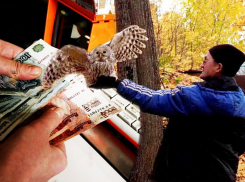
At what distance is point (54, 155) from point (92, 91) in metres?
0.43

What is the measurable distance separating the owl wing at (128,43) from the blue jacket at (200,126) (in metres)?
A: 0.16

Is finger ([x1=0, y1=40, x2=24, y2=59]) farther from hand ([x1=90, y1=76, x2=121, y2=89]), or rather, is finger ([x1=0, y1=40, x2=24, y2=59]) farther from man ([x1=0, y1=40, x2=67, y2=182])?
hand ([x1=90, y1=76, x2=121, y2=89])

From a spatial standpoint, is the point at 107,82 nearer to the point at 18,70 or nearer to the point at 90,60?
the point at 90,60

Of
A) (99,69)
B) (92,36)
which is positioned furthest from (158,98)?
(92,36)

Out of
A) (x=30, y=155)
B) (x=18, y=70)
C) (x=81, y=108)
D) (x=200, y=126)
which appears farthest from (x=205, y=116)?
(x=18, y=70)

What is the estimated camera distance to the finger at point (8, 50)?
0.98 metres

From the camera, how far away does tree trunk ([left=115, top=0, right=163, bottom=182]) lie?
3.54ft

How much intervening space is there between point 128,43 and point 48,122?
57 centimetres

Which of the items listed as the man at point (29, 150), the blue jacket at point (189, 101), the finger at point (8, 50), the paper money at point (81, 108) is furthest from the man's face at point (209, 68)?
the finger at point (8, 50)

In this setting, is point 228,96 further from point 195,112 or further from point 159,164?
point 159,164

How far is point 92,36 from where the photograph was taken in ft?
4.07

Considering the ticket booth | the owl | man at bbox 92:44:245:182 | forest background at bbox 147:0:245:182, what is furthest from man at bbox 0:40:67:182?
forest background at bbox 147:0:245:182

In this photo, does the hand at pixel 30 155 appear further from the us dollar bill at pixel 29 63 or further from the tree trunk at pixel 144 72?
the tree trunk at pixel 144 72

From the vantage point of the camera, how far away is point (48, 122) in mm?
762
